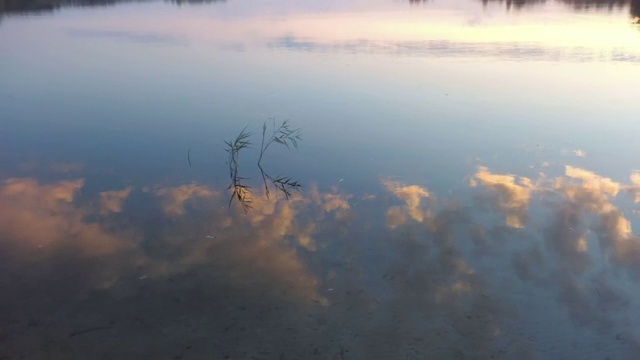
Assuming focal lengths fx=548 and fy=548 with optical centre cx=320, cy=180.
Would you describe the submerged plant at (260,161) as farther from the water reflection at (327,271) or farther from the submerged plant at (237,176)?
the water reflection at (327,271)

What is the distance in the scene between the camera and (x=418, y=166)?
5.64 meters

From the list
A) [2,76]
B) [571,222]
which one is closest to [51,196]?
[571,222]

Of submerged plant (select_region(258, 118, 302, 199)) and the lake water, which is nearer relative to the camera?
the lake water

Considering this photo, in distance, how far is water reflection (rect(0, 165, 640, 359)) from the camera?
3.07 metres

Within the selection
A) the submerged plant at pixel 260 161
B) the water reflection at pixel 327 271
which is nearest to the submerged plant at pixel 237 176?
the submerged plant at pixel 260 161

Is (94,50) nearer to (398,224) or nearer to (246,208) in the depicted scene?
(246,208)

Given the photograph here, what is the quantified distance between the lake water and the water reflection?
0.05ft

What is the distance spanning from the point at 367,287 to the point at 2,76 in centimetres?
966

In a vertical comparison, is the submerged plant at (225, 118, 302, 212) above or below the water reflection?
above

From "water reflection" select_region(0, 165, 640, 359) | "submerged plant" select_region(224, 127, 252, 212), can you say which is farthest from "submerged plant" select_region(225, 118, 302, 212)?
"water reflection" select_region(0, 165, 640, 359)

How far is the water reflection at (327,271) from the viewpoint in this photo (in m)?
3.07

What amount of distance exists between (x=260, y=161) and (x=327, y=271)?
2466 millimetres

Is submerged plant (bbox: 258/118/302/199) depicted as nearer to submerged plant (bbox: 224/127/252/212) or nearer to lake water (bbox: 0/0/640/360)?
lake water (bbox: 0/0/640/360)

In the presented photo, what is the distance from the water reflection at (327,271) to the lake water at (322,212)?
0.05 feet
